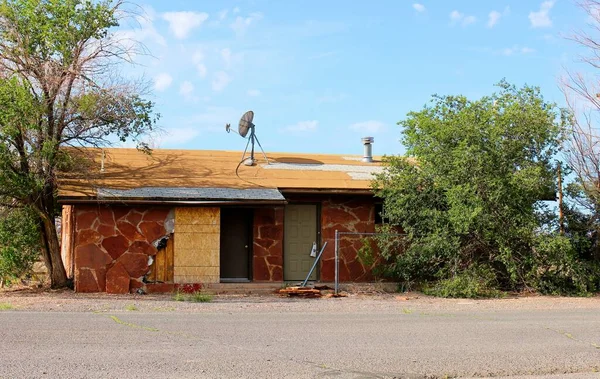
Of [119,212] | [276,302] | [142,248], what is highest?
[119,212]

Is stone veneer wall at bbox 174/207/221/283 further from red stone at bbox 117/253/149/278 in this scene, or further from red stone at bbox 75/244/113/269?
red stone at bbox 75/244/113/269

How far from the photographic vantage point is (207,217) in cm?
1783

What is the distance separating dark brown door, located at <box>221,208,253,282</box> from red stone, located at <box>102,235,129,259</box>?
289cm

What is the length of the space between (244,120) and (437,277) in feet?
22.9

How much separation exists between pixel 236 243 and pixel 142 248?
287 centimetres

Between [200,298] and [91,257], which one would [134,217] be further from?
[200,298]

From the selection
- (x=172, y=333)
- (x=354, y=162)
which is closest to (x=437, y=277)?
(x=354, y=162)

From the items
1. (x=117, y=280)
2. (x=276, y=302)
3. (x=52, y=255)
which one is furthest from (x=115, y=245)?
(x=276, y=302)

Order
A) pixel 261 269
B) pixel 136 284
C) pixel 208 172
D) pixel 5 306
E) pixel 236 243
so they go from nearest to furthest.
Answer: pixel 5 306
pixel 136 284
pixel 261 269
pixel 236 243
pixel 208 172

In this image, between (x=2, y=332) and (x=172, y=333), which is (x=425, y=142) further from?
(x=2, y=332)

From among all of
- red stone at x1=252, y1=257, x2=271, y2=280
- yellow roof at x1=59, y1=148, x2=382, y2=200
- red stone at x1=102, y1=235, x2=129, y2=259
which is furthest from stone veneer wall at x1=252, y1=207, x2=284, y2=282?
red stone at x1=102, y1=235, x2=129, y2=259

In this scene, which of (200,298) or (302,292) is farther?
(302,292)

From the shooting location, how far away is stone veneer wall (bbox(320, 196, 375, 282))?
19812mm

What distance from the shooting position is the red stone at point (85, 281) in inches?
677
